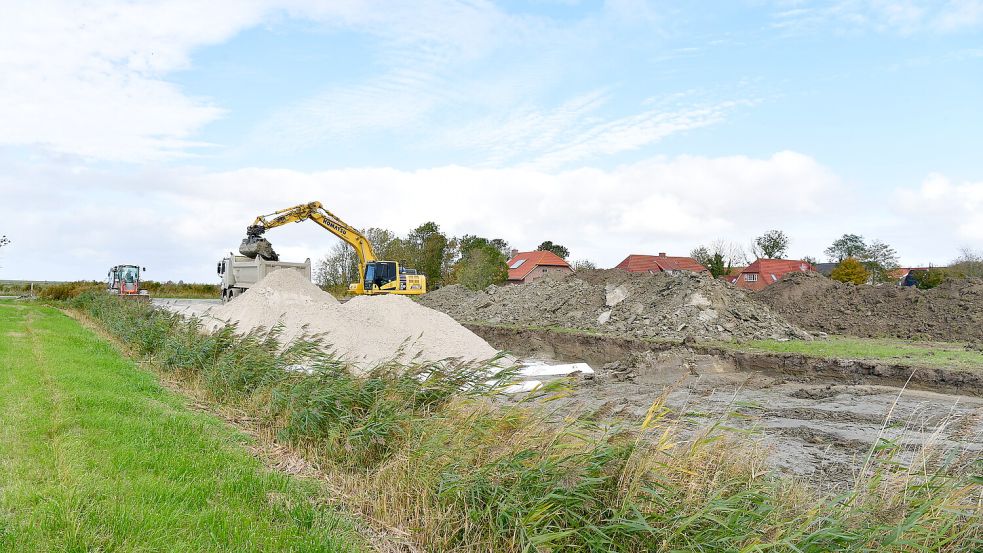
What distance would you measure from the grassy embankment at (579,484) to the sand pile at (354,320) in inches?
302

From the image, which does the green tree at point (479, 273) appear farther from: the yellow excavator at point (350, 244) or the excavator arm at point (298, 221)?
the excavator arm at point (298, 221)

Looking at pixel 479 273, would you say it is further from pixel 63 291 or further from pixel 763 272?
pixel 763 272

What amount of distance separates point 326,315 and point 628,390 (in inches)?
307

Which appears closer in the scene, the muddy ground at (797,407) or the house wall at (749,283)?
the muddy ground at (797,407)

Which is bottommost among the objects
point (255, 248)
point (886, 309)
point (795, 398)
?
point (795, 398)

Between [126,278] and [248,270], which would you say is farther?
[126,278]

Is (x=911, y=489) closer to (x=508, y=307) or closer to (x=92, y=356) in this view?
(x=92, y=356)

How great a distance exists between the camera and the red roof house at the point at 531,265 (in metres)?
61.8

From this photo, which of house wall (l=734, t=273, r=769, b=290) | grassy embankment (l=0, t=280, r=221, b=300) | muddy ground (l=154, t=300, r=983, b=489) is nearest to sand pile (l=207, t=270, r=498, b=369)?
muddy ground (l=154, t=300, r=983, b=489)

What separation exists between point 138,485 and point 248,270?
57.4 feet

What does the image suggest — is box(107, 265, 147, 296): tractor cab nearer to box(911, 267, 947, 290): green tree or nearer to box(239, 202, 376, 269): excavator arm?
box(239, 202, 376, 269): excavator arm

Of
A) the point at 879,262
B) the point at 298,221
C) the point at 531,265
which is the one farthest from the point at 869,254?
the point at 298,221

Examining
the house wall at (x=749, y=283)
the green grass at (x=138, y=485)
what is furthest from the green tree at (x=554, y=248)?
the green grass at (x=138, y=485)

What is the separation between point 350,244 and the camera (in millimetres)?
26812
